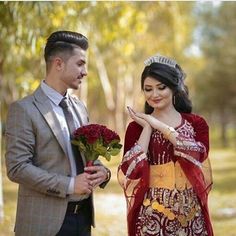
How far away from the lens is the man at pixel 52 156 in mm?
2963

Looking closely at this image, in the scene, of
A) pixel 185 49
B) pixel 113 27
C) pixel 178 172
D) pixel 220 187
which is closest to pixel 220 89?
pixel 185 49

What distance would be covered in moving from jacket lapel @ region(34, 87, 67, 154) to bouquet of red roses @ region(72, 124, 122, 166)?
0.09 m

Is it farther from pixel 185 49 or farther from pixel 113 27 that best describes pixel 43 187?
pixel 185 49

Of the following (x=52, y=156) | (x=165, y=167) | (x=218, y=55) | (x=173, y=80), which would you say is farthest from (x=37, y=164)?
(x=218, y=55)

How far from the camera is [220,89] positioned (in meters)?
27.0

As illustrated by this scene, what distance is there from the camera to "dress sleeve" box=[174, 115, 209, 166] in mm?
3189

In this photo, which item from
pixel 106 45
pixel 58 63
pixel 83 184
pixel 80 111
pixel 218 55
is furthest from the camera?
pixel 218 55

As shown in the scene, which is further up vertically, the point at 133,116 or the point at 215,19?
the point at 215,19

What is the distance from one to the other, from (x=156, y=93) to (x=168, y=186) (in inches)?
23.0

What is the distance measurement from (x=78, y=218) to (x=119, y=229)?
175 inches

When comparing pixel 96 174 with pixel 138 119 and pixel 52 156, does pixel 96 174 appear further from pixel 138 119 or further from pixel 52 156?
pixel 138 119

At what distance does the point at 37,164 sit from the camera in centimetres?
304

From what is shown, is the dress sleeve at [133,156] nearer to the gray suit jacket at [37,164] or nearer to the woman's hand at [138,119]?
the woman's hand at [138,119]

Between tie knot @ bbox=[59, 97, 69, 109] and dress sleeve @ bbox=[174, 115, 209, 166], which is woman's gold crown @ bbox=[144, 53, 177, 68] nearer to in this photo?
dress sleeve @ bbox=[174, 115, 209, 166]
